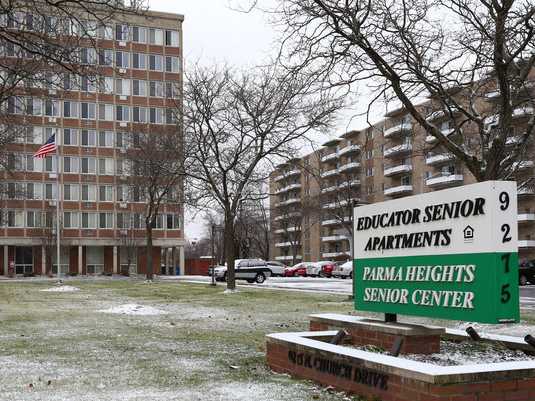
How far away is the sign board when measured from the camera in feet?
21.4

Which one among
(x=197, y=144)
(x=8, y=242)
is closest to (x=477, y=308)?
(x=197, y=144)

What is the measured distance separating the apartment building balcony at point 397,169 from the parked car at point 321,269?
2701cm

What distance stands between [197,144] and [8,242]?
45.8 metres

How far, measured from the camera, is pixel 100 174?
7400cm

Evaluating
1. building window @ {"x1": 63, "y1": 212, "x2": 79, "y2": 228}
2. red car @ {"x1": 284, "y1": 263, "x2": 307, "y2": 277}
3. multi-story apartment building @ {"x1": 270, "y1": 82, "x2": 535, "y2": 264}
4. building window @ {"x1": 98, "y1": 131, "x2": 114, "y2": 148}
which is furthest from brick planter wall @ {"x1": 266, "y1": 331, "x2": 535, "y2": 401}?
building window @ {"x1": 98, "y1": 131, "x2": 114, "y2": 148}

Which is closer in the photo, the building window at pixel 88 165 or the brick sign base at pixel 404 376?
the brick sign base at pixel 404 376

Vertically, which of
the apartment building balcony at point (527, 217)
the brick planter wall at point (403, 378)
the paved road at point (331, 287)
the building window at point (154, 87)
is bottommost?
the paved road at point (331, 287)

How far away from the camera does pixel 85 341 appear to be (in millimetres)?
11438

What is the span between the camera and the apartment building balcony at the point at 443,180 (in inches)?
2854

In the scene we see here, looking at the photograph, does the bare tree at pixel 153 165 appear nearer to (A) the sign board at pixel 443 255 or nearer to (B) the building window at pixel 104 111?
(A) the sign board at pixel 443 255

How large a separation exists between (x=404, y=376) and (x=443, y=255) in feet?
5.20

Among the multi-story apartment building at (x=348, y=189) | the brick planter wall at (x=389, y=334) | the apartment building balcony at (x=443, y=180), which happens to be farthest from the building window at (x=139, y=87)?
the brick planter wall at (x=389, y=334)

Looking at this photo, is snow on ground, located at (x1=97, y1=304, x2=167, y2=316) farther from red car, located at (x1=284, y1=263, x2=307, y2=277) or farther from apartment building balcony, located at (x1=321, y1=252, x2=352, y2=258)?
apartment building balcony, located at (x1=321, y1=252, x2=352, y2=258)

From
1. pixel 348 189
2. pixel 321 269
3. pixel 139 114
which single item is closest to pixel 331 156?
pixel 348 189
